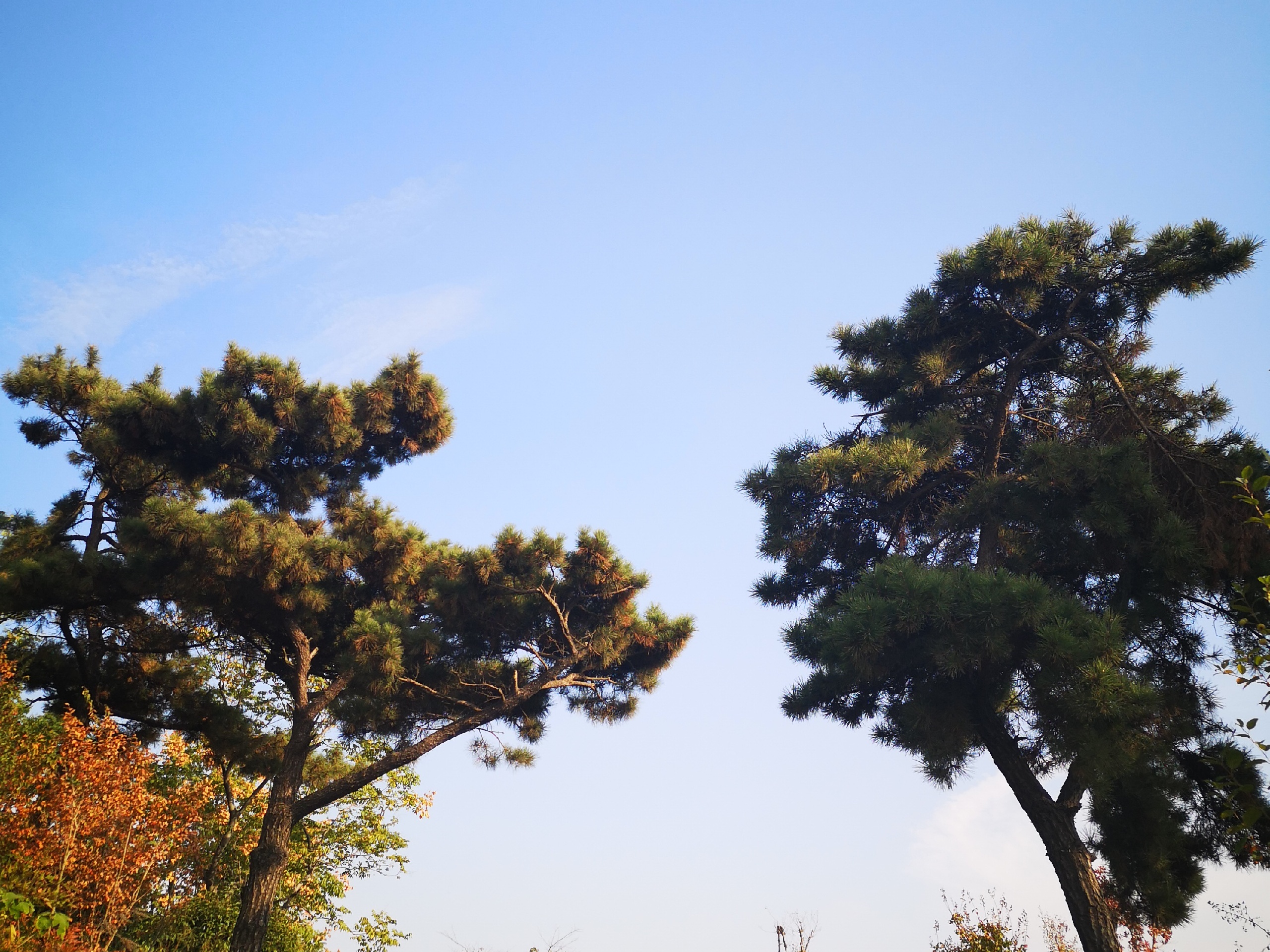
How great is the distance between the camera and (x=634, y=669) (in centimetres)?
1380

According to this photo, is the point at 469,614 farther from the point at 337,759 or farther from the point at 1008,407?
the point at 1008,407

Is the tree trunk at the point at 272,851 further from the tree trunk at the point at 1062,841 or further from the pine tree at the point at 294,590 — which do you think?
the tree trunk at the point at 1062,841

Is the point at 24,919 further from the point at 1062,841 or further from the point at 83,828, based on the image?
the point at 1062,841

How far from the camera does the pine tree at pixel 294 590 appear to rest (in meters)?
12.0

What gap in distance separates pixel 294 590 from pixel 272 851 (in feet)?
11.6

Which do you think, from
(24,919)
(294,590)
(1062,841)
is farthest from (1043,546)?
(24,919)

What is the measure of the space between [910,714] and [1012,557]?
8.79 feet

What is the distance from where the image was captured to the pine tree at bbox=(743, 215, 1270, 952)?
8.69 m

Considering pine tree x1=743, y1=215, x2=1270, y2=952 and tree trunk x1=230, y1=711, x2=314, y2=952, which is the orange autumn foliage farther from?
pine tree x1=743, y1=215, x2=1270, y2=952

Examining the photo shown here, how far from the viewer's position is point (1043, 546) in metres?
10.6

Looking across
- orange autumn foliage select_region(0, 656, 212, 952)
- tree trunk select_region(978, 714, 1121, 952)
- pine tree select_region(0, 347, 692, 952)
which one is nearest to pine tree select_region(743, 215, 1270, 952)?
tree trunk select_region(978, 714, 1121, 952)

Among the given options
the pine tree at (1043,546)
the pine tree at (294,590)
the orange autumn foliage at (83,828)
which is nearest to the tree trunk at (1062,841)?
the pine tree at (1043,546)

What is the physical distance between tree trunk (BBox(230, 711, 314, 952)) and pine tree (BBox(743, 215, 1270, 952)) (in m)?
6.92

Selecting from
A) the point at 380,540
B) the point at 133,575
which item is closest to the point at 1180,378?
the point at 380,540
